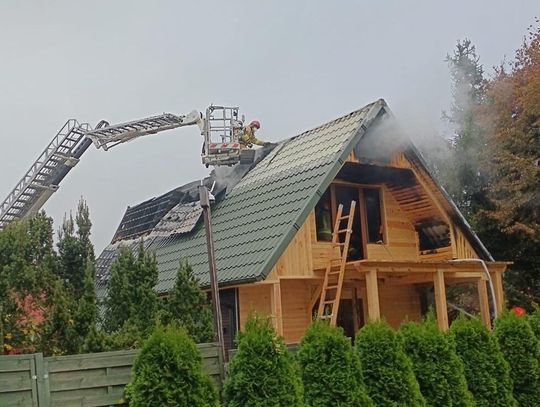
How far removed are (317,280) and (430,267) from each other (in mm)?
2093

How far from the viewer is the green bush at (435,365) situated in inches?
353

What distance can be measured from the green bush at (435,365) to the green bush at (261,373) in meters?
1.87

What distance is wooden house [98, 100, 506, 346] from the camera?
12.3 metres

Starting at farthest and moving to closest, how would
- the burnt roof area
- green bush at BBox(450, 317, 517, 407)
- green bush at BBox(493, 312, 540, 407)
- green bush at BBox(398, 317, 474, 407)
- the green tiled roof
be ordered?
the burnt roof area → the green tiled roof → green bush at BBox(493, 312, 540, 407) → green bush at BBox(450, 317, 517, 407) → green bush at BBox(398, 317, 474, 407)

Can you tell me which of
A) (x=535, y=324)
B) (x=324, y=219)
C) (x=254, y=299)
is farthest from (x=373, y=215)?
(x=535, y=324)

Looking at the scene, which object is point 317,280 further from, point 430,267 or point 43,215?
point 43,215

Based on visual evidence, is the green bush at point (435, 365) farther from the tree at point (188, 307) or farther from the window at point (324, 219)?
the window at point (324, 219)

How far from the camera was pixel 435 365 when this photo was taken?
9062mm

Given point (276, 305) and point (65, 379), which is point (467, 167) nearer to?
point (276, 305)

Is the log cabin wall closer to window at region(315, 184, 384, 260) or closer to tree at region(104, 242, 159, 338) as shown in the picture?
window at region(315, 184, 384, 260)

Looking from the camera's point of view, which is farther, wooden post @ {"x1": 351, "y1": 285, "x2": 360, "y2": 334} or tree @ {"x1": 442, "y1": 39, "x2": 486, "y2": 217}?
tree @ {"x1": 442, "y1": 39, "x2": 486, "y2": 217}

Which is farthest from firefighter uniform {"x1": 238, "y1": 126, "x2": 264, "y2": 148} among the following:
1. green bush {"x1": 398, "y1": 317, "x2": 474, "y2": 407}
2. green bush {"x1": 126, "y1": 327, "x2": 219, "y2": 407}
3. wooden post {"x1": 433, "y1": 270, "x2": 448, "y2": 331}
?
green bush {"x1": 126, "y1": 327, "x2": 219, "y2": 407}

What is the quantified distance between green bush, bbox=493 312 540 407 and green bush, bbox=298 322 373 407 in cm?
320

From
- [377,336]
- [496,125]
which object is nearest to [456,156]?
[496,125]
